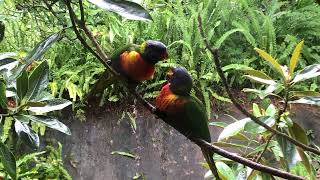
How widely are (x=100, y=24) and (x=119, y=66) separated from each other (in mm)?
2104

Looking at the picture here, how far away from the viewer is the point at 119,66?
1.31 meters

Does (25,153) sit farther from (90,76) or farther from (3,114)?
(3,114)

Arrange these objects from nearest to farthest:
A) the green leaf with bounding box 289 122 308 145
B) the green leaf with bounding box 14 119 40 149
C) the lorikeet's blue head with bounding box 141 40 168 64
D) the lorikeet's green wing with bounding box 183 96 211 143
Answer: the green leaf with bounding box 14 119 40 149
the green leaf with bounding box 289 122 308 145
the lorikeet's green wing with bounding box 183 96 211 143
the lorikeet's blue head with bounding box 141 40 168 64

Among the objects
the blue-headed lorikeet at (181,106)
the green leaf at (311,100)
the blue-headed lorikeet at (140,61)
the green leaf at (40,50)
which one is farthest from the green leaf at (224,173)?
the green leaf at (40,50)

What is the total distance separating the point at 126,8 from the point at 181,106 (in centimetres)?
52

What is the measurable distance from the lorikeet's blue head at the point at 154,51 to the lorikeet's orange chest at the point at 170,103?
0.35 ft

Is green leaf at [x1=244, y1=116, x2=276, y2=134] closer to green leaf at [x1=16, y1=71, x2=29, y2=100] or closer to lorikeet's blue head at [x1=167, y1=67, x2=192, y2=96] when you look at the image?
lorikeet's blue head at [x1=167, y1=67, x2=192, y2=96]

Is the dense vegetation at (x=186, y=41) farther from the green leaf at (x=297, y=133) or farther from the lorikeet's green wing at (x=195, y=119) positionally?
the green leaf at (x=297, y=133)

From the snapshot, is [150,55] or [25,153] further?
[25,153]

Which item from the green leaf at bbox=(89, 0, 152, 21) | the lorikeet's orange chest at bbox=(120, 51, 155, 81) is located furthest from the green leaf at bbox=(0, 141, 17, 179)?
the lorikeet's orange chest at bbox=(120, 51, 155, 81)

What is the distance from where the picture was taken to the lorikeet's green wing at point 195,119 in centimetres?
112

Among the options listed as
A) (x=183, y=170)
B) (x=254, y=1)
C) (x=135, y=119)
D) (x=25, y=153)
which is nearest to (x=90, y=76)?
(x=135, y=119)

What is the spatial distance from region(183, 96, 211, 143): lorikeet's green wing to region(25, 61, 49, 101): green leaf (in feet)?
1.17

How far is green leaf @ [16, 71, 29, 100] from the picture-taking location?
2.98ft
